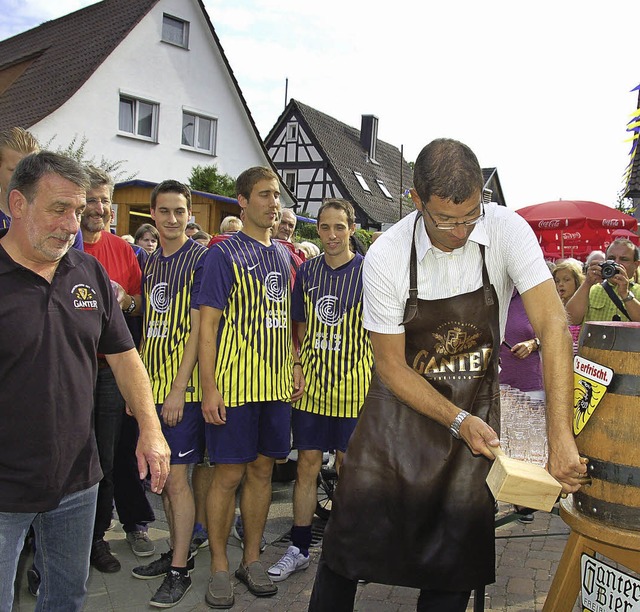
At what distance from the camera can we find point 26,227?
2438 mm

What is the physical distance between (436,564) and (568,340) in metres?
0.98

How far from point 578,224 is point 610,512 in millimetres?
8604

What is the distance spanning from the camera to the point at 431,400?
2580mm

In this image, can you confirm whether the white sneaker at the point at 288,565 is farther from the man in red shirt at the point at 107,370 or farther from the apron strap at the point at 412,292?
the apron strap at the point at 412,292

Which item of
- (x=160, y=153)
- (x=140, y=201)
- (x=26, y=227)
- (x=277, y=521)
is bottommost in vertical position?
(x=277, y=521)

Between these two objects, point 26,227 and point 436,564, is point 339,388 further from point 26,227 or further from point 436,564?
point 26,227

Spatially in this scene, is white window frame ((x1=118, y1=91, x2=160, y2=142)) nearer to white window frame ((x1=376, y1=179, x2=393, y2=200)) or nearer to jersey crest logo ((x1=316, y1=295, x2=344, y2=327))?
jersey crest logo ((x1=316, y1=295, x2=344, y2=327))

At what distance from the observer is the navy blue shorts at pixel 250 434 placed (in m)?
3.79

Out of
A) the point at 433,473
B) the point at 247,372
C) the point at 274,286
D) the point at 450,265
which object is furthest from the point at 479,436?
the point at 274,286

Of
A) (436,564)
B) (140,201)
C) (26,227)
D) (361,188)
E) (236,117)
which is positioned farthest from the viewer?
(361,188)

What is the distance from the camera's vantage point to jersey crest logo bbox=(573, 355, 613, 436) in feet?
7.60

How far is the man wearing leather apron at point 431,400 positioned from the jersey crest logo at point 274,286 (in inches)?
49.7

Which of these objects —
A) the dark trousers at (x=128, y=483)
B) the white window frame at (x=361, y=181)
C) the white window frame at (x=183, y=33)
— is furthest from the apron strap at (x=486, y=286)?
the white window frame at (x=361, y=181)

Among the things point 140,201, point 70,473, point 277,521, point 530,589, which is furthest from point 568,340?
point 140,201
